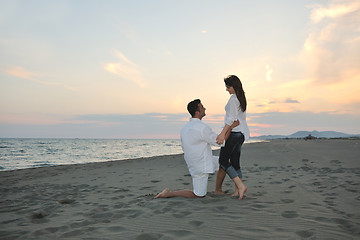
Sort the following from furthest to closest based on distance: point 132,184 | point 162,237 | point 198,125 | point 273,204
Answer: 1. point 132,184
2. point 198,125
3. point 273,204
4. point 162,237

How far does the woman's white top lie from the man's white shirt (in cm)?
42

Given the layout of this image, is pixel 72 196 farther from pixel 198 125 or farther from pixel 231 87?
pixel 231 87

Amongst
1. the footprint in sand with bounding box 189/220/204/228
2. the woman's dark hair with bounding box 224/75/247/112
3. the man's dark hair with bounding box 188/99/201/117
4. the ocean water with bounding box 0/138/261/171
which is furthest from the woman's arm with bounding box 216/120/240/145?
the ocean water with bounding box 0/138/261/171

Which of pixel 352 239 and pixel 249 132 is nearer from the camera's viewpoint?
pixel 352 239

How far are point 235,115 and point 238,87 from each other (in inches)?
20.5

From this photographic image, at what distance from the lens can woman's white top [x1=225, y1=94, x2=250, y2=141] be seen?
4055mm

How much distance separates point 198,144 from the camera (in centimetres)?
398

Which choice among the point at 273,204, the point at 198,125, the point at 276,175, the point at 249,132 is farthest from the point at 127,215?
the point at 276,175

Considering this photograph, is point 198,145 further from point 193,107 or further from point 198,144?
point 193,107

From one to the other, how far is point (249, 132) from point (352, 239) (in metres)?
2.28

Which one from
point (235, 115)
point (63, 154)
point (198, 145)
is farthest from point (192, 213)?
point (63, 154)

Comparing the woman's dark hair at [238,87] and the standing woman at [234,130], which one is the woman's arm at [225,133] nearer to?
the standing woman at [234,130]

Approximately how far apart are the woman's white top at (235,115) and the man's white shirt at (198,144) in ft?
1.36

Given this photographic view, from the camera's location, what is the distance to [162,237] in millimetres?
2568
